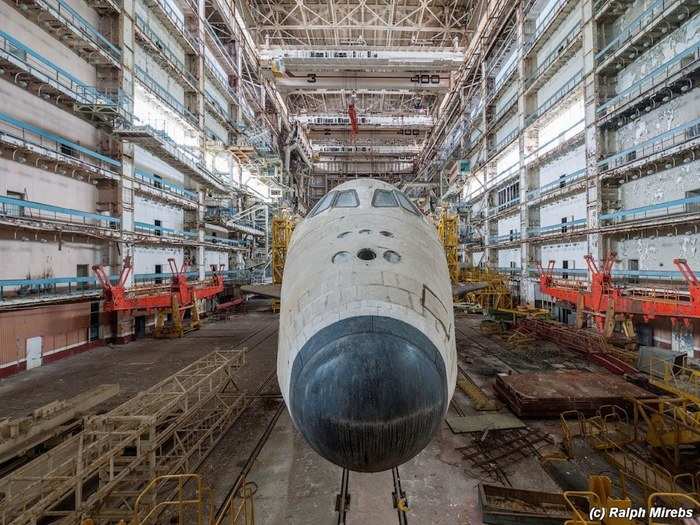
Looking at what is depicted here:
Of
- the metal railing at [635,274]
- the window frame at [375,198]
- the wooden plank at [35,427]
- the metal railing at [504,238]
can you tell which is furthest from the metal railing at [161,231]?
the metal railing at [504,238]

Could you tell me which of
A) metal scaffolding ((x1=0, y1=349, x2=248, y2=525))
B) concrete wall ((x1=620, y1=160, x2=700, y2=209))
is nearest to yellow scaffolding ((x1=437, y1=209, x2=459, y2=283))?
concrete wall ((x1=620, y1=160, x2=700, y2=209))

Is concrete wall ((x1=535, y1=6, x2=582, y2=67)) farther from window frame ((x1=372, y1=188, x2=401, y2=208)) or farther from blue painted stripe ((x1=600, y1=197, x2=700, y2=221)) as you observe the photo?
window frame ((x1=372, y1=188, x2=401, y2=208))

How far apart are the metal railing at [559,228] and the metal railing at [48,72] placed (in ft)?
91.2

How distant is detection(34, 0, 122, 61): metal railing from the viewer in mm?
14984

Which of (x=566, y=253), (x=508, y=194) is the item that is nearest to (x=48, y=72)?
(x=566, y=253)

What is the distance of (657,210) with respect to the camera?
17.1m

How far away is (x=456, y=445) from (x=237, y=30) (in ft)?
139

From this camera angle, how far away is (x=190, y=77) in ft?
88.9

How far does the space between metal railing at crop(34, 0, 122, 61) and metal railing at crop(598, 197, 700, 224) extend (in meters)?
28.7

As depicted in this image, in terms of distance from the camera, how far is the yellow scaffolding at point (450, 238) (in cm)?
1791

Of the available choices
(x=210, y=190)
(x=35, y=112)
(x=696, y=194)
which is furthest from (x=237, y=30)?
(x=696, y=194)

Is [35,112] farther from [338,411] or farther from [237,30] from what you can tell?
[237,30]

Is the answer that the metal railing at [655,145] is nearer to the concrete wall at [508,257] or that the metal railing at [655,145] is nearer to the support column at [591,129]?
the support column at [591,129]

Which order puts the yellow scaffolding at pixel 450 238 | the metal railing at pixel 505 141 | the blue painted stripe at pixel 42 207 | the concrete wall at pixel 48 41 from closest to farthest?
1. the blue painted stripe at pixel 42 207
2. the concrete wall at pixel 48 41
3. the yellow scaffolding at pixel 450 238
4. the metal railing at pixel 505 141
